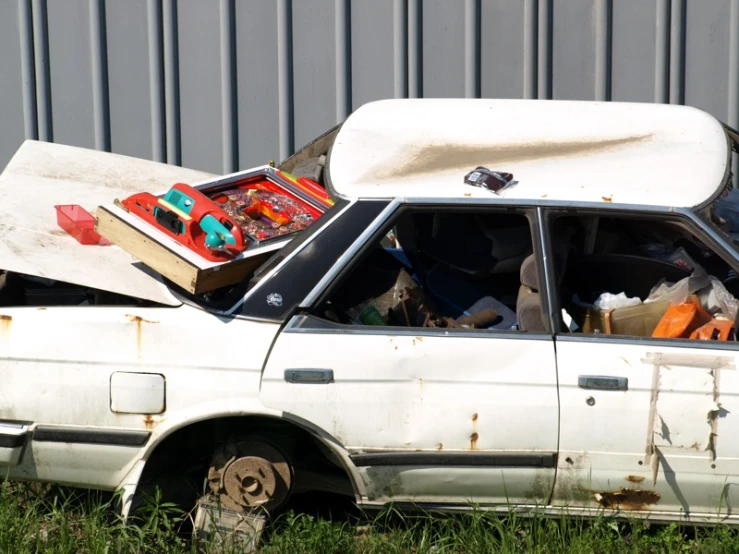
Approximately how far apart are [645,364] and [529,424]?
0.48 m

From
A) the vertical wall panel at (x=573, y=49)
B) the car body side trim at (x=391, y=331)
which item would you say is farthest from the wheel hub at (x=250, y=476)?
the vertical wall panel at (x=573, y=49)

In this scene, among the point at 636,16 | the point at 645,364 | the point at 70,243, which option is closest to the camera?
the point at 645,364

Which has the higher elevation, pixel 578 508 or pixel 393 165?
pixel 393 165

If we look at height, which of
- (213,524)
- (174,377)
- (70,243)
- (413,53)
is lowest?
(213,524)

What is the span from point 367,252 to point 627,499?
4.48 ft

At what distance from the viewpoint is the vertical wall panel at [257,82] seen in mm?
5969

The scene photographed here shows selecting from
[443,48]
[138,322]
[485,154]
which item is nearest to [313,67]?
[443,48]

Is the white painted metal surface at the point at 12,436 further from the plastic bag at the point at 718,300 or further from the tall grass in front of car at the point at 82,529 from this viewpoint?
the plastic bag at the point at 718,300

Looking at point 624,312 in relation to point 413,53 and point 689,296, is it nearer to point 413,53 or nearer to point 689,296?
point 689,296

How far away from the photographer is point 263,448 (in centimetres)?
363

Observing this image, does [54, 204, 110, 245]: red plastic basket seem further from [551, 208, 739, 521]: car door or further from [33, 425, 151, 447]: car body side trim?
[551, 208, 739, 521]: car door

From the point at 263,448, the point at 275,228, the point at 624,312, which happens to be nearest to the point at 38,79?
the point at 275,228

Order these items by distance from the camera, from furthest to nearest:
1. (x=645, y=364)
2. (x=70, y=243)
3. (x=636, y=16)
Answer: (x=636, y=16) < (x=70, y=243) < (x=645, y=364)

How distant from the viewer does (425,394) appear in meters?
3.46
